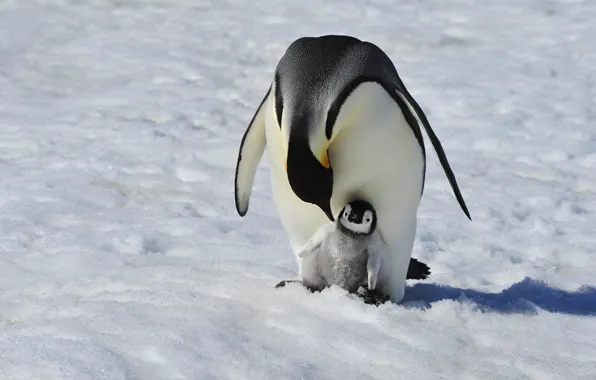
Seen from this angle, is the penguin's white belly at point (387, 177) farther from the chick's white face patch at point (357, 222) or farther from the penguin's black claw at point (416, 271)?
the penguin's black claw at point (416, 271)

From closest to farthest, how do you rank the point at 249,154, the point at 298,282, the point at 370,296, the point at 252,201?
the point at 370,296 < the point at 298,282 < the point at 249,154 < the point at 252,201

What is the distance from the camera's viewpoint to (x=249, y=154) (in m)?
3.11

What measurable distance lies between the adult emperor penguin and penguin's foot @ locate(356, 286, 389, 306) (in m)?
0.07

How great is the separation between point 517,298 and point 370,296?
0.70 meters

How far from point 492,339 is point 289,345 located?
0.62m

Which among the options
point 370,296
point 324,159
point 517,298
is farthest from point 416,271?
point 324,159

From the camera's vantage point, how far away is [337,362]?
2283 millimetres

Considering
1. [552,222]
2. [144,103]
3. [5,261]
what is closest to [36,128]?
[144,103]

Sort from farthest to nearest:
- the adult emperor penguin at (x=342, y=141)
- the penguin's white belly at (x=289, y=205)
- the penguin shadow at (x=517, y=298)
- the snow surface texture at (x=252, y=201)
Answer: the penguin shadow at (x=517, y=298), the penguin's white belly at (x=289, y=205), the adult emperor penguin at (x=342, y=141), the snow surface texture at (x=252, y=201)

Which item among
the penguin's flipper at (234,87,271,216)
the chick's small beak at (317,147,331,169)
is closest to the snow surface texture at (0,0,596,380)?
the penguin's flipper at (234,87,271,216)

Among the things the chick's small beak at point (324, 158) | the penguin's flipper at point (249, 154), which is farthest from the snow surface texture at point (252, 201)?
the chick's small beak at point (324, 158)

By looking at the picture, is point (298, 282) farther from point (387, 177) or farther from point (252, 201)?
point (252, 201)

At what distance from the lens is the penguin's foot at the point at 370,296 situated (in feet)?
9.09

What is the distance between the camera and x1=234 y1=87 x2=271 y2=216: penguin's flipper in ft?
9.91
